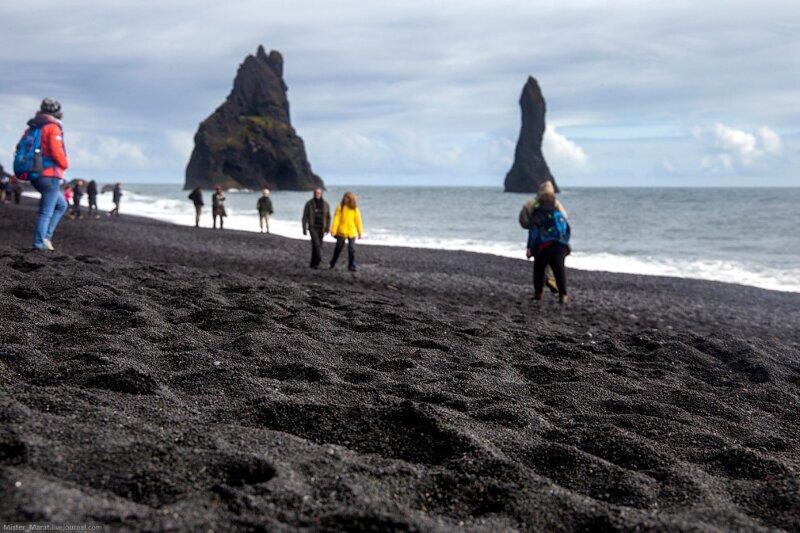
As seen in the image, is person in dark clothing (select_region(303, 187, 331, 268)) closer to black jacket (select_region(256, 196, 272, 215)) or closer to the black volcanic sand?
the black volcanic sand

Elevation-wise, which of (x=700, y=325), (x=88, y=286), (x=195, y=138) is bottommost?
(x=700, y=325)

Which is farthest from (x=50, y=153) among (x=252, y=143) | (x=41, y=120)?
(x=252, y=143)

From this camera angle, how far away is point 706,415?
4.81 meters

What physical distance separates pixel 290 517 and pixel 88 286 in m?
4.96

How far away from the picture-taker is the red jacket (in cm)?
934

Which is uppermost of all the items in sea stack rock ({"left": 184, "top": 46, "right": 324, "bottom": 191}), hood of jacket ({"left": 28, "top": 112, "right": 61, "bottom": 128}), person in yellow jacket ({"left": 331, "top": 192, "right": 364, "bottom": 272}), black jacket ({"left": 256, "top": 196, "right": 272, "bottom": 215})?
sea stack rock ({"left": 184, "top": 46, "right": 324, "bottom": 191})

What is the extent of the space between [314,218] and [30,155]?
6513 millimetres

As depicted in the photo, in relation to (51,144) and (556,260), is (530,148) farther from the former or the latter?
(51,144)

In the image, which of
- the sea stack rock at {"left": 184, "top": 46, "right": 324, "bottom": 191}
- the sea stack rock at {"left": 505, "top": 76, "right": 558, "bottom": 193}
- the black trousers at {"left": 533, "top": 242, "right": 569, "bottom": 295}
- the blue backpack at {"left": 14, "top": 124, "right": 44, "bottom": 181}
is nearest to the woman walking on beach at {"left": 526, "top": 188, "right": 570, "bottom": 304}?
the black trousers at {"left": 533, "top": 242, "right": 569, "bottom": 295}

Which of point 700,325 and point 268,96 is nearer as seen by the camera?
point 700,325

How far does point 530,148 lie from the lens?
545 ft

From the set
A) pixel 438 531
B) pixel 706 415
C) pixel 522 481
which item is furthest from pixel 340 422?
pixel 706 415

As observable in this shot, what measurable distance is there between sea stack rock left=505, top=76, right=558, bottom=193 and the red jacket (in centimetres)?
15465

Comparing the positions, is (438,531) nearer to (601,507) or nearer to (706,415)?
(601,507)
